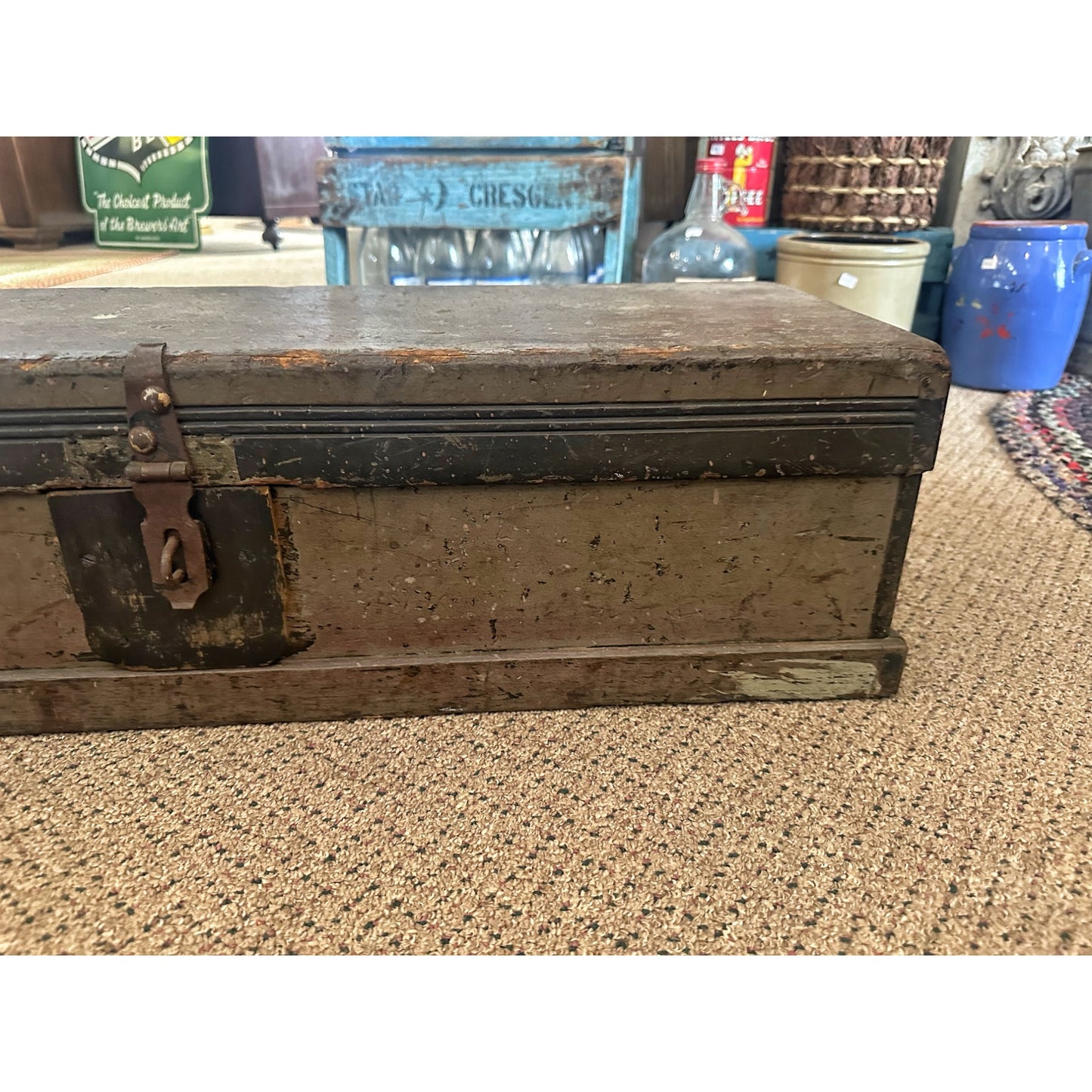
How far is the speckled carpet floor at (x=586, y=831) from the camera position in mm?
702

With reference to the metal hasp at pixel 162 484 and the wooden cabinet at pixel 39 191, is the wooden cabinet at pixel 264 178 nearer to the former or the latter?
the wooden cabinet at pixel 39 191

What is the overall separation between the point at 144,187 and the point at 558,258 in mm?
2086

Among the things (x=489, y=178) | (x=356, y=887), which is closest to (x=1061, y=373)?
(x=489, y=178)

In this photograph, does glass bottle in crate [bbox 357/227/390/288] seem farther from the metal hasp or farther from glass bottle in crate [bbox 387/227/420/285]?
the metal hasp

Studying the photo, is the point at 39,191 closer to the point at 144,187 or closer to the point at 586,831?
the point at 144,187

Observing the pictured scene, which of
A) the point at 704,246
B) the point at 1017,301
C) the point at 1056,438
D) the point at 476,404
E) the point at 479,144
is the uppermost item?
the point at 479,144

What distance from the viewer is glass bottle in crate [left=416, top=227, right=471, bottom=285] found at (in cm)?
224

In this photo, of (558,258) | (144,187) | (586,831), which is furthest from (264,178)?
(586,831)

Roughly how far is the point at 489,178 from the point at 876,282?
105 centimetres

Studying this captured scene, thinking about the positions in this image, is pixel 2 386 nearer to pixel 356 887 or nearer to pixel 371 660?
pixel 371 660

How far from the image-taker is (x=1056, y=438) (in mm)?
1937

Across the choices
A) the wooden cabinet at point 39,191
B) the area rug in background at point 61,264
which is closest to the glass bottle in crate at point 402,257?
the area rug in background at point 61,264

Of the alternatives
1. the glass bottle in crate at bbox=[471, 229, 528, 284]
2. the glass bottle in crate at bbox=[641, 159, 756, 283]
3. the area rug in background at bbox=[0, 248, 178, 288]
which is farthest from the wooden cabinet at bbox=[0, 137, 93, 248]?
the glass bottle in crate at bbox=[641, 159, 756, 283]

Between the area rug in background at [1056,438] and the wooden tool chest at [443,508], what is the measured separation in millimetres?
862
